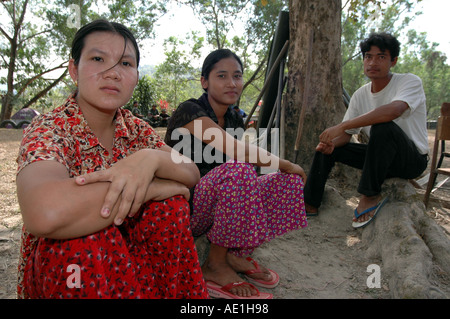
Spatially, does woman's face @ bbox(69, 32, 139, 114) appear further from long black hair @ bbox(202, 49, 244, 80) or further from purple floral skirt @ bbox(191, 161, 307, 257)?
long black hair @ bbox(202, 49, 244, 80)

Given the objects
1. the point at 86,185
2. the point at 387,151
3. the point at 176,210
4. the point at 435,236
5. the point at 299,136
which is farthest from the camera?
the point at 299,136

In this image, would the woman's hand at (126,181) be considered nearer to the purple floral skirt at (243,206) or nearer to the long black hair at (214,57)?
the purple floral skirt at (243,206)

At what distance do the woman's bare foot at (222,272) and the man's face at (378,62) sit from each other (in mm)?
2079

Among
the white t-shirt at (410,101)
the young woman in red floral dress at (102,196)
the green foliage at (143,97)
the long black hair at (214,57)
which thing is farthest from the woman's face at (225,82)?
the green foliage at (143,97)

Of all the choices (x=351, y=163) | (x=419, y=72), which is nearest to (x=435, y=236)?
(x=351, y=163)

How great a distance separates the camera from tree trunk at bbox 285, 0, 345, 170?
3.61 metres

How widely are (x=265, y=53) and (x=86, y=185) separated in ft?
54.3

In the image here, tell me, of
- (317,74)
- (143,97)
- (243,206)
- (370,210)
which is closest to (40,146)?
(243,206)

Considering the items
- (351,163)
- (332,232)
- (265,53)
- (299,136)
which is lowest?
(332,232)

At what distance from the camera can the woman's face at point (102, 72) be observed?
1.27 metres

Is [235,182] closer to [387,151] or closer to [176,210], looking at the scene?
[176,210]

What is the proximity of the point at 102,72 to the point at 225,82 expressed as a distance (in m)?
0.97

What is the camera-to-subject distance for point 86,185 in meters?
0.97

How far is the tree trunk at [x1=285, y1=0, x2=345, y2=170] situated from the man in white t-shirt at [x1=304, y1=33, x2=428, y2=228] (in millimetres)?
582
